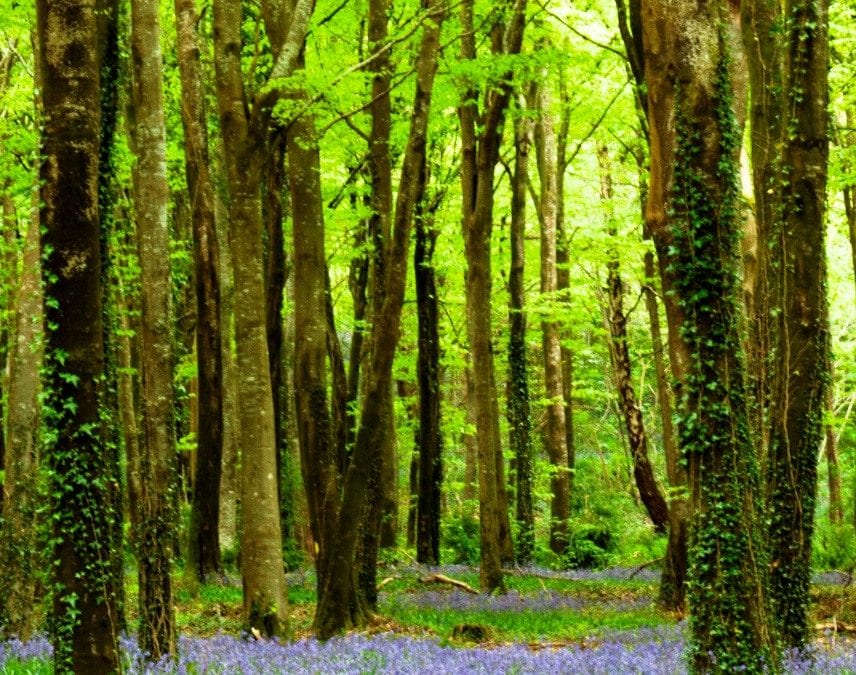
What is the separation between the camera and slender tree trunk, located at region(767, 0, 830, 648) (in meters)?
9.19

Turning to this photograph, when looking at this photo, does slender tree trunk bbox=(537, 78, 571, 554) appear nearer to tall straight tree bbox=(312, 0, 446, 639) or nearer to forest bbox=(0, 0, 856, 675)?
forest bbox=(0, 0, 856, 675)

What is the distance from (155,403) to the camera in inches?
356

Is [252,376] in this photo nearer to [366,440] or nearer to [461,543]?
[366,440]

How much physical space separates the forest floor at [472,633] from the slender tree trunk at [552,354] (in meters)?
4.49

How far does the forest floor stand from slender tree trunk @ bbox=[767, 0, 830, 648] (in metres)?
1.31

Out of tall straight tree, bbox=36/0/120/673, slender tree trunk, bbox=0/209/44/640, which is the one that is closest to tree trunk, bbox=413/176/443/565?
slender tree trunk, bbox=0/209/44/640

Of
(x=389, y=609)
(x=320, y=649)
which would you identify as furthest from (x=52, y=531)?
(x=389, y=609)

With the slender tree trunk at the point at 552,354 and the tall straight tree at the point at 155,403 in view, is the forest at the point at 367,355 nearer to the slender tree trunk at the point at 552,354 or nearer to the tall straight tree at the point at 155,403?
the tall straight tree at the point at 155,403

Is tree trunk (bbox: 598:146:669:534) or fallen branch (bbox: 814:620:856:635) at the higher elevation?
tree trunk (bbox: 598:146:669:534)

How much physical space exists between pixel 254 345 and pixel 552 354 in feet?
48.9

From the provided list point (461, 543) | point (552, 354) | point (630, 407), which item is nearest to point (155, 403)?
point (552, 354)

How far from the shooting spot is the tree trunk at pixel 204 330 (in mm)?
14375

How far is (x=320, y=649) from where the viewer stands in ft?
29.3

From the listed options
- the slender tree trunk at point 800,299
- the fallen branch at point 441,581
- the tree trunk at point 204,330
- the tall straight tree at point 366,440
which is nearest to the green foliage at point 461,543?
the fallen branch at point 441,581
